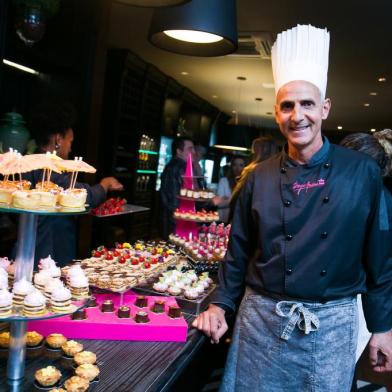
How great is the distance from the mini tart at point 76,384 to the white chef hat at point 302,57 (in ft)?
4.21

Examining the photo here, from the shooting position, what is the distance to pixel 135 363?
1.46m

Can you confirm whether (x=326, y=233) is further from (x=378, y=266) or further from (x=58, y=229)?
(x=58, y=229)

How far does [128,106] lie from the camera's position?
7.08 metres

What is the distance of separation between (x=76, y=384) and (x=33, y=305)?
253mm

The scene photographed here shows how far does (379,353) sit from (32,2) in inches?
132

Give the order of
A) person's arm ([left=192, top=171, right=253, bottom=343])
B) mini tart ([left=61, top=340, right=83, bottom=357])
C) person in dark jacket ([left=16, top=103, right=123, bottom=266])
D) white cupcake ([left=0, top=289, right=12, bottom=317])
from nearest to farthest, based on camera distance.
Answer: white cupcake ([left=0, top=289, right=12, bottom=317]) < mini tart ([left=61, top=340, right=83, bottom=357]) < person's arm ([left=192, top=171, right=253, bottom=343]) < person in dark jacket ([left=16, top=103, right=123, bottom=266])

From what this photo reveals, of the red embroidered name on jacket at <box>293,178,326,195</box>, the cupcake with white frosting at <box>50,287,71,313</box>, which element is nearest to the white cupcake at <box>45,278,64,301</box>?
the cupcake with white frosting at <box>50,287,71,313</box>

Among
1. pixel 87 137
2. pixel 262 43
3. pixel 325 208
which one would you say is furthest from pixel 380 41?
pixel 325 208

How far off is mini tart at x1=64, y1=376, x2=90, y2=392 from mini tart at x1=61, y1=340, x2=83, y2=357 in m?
0.18

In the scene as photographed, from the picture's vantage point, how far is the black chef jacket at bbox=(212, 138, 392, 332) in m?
1.59

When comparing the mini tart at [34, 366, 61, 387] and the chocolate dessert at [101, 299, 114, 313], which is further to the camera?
the chocolate dessert at [101, 299, 114, 313]

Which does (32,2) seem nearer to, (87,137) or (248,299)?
(87,137)

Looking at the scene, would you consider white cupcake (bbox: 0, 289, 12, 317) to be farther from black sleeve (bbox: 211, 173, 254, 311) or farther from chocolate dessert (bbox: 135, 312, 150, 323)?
black sleeve (bbox: 211, 173, 254, 311)

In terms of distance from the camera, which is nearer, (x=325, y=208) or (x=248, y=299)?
(x=325, y=208)
